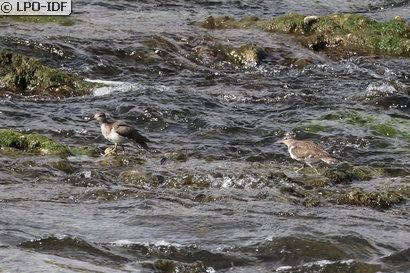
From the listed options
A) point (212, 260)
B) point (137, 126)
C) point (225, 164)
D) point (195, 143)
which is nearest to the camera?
point (212, 260)

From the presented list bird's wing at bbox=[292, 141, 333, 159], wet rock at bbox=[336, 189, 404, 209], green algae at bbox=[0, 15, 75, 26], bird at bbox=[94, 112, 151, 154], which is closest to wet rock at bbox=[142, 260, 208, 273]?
wet rock at bbox=[336, 189, 404, 209]

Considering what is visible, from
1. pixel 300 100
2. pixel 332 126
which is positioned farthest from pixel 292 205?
pixel 300 100

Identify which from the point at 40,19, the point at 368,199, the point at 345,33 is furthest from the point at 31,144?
the point at 345,33

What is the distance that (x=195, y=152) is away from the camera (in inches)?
490

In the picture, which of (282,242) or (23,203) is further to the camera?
(23,203)

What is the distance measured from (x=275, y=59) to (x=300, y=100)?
9.79ft

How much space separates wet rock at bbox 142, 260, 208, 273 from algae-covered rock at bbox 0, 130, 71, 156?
4.59 meters

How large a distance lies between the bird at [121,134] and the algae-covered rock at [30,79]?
2.75 m

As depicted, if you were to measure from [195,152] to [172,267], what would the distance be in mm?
Result: 5249

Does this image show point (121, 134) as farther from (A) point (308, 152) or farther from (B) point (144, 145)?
(A) point (308, 152)

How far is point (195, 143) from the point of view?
521 inches

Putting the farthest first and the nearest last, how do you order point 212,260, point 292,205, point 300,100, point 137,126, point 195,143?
point 300,100 → point 137,126 → point 195,143 → point 292,205 → point 212,260

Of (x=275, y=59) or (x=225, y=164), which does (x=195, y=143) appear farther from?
(x=275, y=59)

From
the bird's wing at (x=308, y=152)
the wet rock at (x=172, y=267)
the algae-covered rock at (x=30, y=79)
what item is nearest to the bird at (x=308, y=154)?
the bird's wing at (x=308, y=152)
